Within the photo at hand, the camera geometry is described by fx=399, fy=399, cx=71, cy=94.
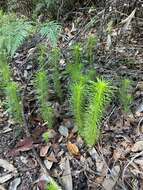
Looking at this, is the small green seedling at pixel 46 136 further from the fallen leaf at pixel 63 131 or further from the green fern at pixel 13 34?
the green fern at pixel 13 34

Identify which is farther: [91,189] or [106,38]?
[106,38]

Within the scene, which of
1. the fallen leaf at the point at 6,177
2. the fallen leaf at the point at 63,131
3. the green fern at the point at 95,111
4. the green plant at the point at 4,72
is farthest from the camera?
the green plant at the point at 4,72

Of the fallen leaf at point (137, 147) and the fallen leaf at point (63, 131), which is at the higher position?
the fallen leaf at point (63, 131)

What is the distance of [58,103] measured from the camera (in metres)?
2.92

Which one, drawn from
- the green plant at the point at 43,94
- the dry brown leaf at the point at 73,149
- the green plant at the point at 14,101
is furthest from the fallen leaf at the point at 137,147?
the green plant at the point at 14,101

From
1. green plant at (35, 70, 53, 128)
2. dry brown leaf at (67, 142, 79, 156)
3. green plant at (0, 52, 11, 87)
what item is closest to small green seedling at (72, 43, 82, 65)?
green plant at (35, 70, 53, 128)

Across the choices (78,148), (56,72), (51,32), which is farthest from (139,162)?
(51,32)

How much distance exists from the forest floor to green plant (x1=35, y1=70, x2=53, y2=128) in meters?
0.14

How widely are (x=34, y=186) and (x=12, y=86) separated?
640mm

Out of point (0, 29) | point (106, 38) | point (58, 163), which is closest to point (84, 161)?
point (58, 163)

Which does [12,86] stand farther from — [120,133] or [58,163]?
[120,133]

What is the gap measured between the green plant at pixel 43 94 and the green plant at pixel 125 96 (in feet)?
1.57

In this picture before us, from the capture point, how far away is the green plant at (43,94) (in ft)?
8.48

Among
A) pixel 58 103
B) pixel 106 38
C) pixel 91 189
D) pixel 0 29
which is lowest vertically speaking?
pixel 91 189
